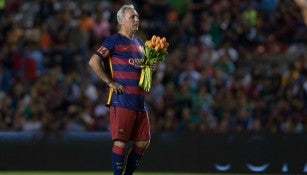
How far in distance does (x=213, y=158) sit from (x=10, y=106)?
3.68 meters

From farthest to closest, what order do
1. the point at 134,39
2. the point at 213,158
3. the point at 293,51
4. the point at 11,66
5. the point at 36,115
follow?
the point at 293,51 → the point at 11,66 → the point at 36,115 → the point at 213,158 → the point at 134,39

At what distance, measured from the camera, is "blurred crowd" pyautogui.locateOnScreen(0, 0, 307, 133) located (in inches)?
628

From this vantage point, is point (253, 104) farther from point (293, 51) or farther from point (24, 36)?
point (24, 36)

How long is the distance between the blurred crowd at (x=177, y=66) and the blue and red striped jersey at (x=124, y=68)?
4959 millimetres

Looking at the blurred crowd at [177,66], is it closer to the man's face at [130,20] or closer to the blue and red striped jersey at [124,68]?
the blue and red striped jersey at [124,68]

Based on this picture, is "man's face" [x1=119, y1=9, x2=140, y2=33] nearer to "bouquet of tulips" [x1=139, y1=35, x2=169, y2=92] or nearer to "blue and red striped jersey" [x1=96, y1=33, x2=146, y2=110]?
"blue and red striped jersey" [x1=96, y1=33, x2=146, y2=110]

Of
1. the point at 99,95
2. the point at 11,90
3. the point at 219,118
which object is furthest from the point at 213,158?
the point at 11,90

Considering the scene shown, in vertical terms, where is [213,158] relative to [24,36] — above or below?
below

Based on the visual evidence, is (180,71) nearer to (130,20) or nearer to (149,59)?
(149,59)

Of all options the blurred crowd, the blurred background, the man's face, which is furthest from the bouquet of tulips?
the blurred crowd

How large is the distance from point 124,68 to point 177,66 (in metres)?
7.21

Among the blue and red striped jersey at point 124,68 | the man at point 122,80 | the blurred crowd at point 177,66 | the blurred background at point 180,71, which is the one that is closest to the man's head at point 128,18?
the man at point 122,80

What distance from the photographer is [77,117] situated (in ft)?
52.1

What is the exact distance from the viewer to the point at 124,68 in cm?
1000
